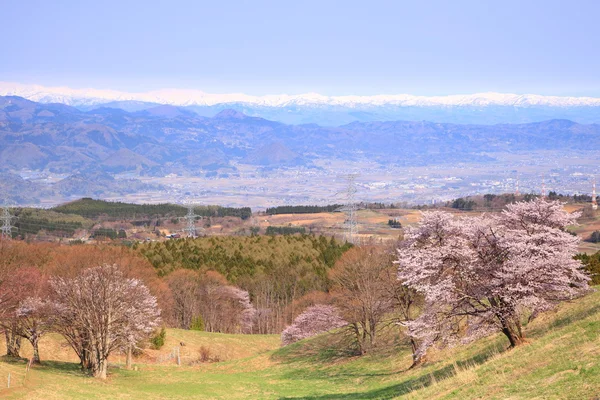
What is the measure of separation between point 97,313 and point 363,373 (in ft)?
56.5

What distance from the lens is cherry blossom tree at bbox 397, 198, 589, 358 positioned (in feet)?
85.9

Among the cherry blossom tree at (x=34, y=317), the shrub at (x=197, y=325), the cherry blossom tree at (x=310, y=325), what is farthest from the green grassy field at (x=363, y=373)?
the shrub at (x=197, y=325)

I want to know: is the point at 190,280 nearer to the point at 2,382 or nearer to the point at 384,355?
the point at 384,355

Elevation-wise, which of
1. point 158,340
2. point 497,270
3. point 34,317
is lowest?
point 158,340

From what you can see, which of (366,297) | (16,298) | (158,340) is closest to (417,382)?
(366,297)

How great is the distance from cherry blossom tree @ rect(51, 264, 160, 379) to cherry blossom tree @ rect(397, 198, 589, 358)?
62.8 feet

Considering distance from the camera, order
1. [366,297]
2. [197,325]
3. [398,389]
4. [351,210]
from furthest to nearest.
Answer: [351,210], [197,325], [366,297], [398,389]

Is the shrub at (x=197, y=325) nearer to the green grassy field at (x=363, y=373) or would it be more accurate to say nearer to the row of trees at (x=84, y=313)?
the green grassy field at (x=363, y=373)

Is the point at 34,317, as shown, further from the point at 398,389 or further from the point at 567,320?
the point at 567,320

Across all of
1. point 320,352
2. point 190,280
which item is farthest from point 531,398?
point 190,280

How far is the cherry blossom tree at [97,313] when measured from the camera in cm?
3809

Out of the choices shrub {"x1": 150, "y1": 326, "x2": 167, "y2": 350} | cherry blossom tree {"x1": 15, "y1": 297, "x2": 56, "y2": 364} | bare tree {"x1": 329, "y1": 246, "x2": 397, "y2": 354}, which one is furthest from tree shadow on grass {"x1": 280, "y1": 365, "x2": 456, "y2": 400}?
shrub {"x1": 150, "y1": 326, "x2": 167, "y2": 350}

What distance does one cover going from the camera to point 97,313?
3812 cm

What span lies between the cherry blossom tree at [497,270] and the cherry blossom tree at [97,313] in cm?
1913
